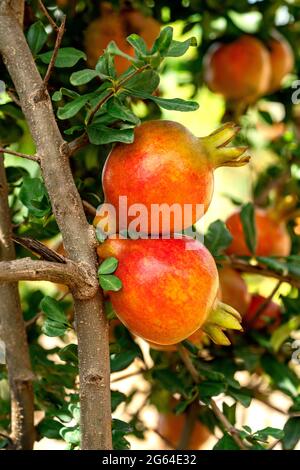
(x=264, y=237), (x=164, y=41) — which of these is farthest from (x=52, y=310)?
(x=264, y=237)

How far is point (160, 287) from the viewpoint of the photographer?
23.3 inches

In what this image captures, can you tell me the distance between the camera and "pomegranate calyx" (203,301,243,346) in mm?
650

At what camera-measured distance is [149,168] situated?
0.61m

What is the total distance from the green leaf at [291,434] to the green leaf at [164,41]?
1.52 feet

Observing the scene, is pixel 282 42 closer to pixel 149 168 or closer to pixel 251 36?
pixel 251 36

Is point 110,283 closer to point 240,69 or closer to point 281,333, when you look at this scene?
point 281,333

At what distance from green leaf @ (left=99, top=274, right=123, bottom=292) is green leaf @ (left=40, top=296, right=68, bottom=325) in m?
0.08

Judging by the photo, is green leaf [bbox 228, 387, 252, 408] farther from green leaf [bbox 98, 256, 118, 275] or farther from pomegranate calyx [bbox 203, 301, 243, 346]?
green leaf [bbox 98, 256, 118, 275]

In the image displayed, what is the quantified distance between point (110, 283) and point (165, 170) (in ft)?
0.34

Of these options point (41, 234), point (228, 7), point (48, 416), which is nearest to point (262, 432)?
point (48, 416)

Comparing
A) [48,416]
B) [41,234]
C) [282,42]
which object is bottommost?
[48,416]

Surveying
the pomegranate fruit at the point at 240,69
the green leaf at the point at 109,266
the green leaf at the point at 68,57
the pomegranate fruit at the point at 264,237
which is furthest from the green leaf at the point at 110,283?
the pomegranate fruit at the point at 240,69

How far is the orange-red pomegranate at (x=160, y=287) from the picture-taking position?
592mm
